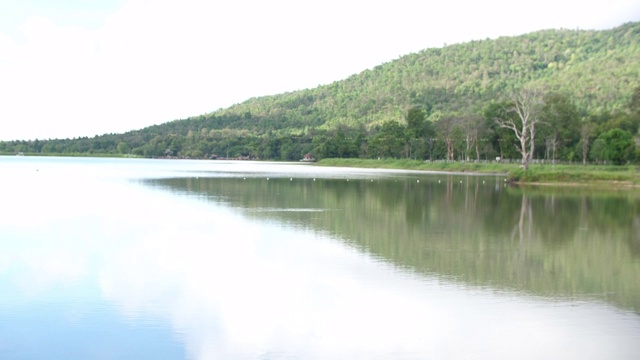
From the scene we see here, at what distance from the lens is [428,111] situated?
458ft

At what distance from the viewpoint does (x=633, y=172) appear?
47312 millimetres

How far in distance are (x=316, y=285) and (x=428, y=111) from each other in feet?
427

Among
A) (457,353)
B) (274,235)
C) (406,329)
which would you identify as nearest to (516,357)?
(457,353)

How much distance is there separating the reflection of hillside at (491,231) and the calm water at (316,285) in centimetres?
9

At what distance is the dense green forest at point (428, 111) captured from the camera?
81.2 metres

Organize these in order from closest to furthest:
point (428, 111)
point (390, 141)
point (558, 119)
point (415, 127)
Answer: point (558, 119)
point (415, 127)
point (390, 141)
point (428, 111)

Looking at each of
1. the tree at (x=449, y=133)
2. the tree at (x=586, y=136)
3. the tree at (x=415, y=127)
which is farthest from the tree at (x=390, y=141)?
the tree at (x=586, y=136)

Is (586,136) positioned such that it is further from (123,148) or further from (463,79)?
(123,148)

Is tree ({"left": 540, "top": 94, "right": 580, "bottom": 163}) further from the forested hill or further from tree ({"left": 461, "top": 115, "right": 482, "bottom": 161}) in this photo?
the forested hill

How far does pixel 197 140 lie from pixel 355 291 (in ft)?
510

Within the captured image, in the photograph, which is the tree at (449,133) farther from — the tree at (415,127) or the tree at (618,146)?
the tree at (618,146)

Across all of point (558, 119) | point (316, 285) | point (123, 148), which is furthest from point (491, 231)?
point (123, 148)

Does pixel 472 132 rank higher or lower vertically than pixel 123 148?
higher

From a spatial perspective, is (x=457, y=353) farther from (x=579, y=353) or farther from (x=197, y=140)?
(x=197, y=140)
